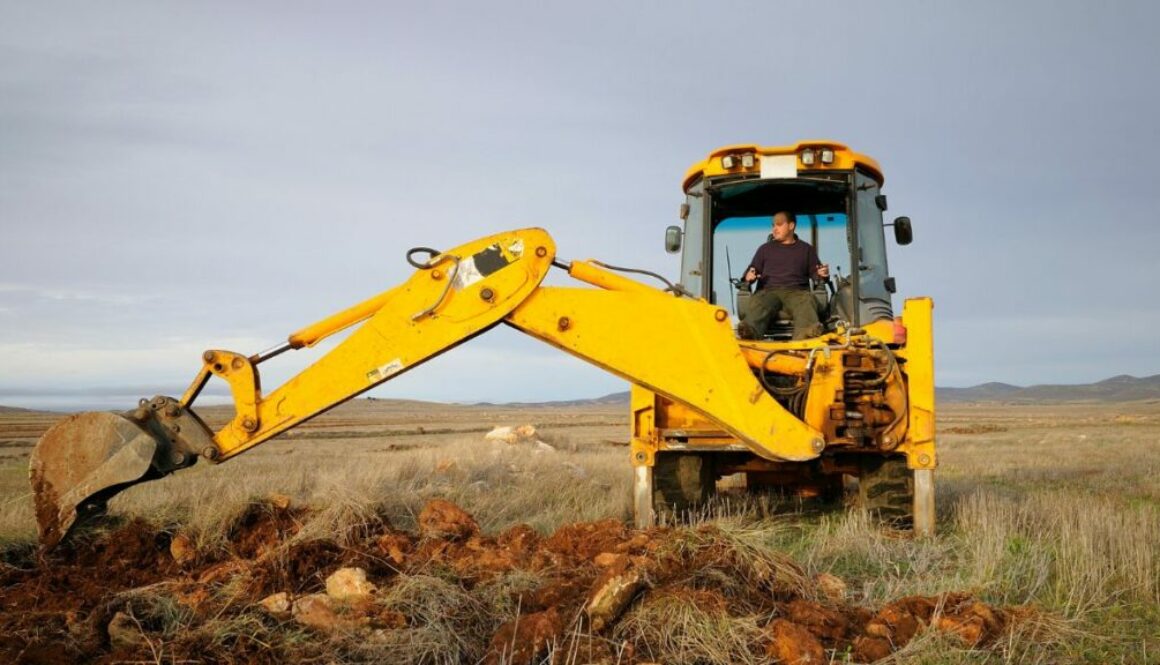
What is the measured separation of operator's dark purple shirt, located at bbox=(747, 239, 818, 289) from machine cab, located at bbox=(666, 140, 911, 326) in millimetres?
243

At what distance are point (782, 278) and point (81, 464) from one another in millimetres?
5462

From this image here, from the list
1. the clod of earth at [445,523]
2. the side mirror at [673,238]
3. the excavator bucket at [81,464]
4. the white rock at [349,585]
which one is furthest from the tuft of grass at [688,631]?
the side mirror at [673,238]

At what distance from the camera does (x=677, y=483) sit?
746 centimetres

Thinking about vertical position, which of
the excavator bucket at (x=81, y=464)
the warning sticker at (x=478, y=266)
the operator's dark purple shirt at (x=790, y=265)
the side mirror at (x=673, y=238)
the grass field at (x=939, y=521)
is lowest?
the grass field at (x=939, y=521)

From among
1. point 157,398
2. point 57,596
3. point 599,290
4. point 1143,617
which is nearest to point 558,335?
point 599,290

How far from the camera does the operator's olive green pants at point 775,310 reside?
7.70 m

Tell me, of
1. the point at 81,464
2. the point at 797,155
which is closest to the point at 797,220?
the point at 797,155

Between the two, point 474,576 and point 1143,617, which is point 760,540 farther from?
point 1143,617

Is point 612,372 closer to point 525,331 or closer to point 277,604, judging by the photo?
point 525,331

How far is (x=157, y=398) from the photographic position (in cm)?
598

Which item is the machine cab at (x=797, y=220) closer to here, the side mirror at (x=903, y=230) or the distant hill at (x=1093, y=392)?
the side mirror at (x=903, y=230)

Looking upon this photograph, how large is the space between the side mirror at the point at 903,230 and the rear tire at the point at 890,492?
2300mm

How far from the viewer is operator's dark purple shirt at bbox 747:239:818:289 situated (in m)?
7.89

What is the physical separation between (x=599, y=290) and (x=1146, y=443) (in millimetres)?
19638
